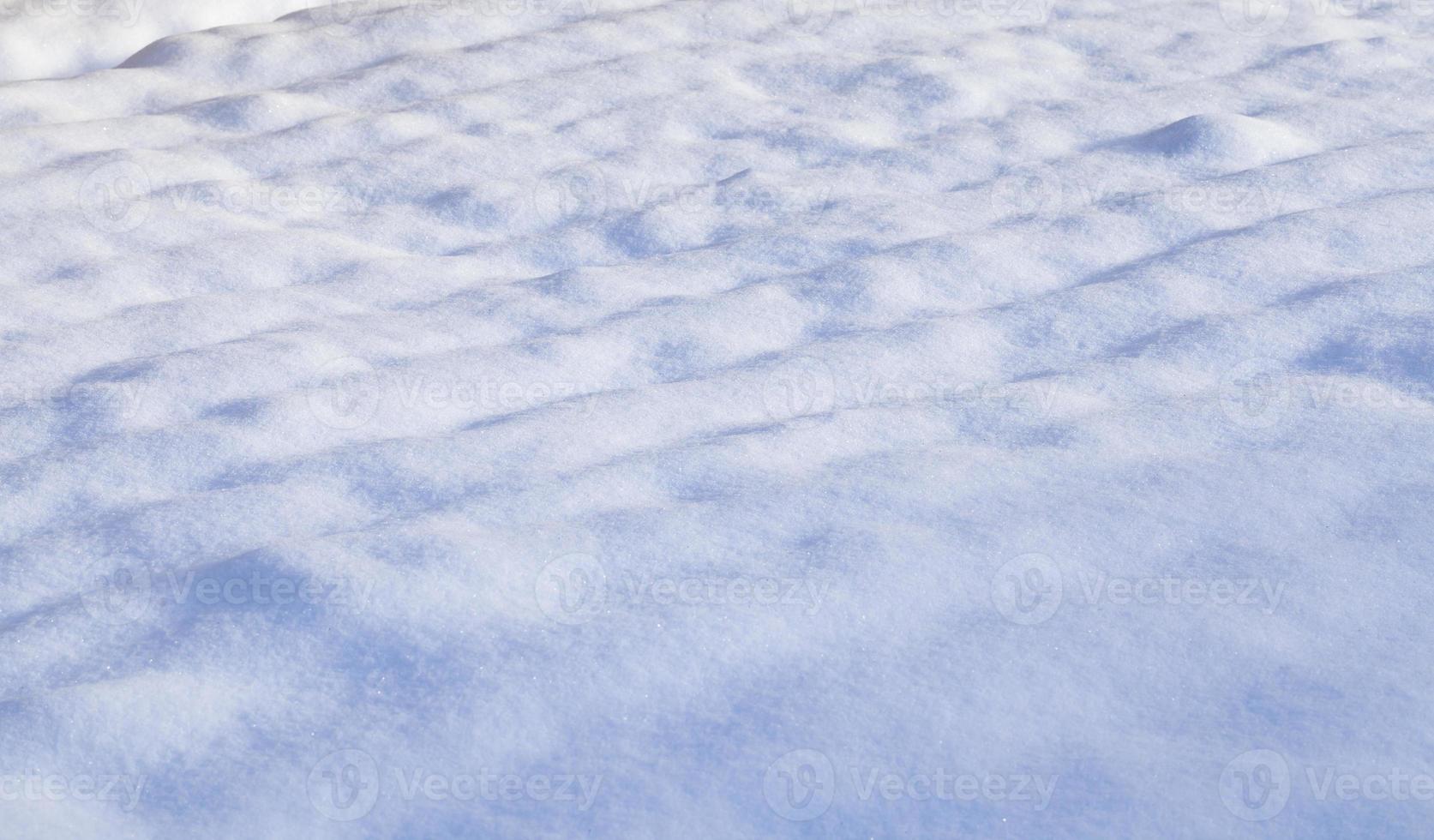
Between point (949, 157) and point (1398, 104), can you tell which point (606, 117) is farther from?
point (1398, 104)

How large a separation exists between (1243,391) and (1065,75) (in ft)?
4.01

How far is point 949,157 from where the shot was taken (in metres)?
2.37
